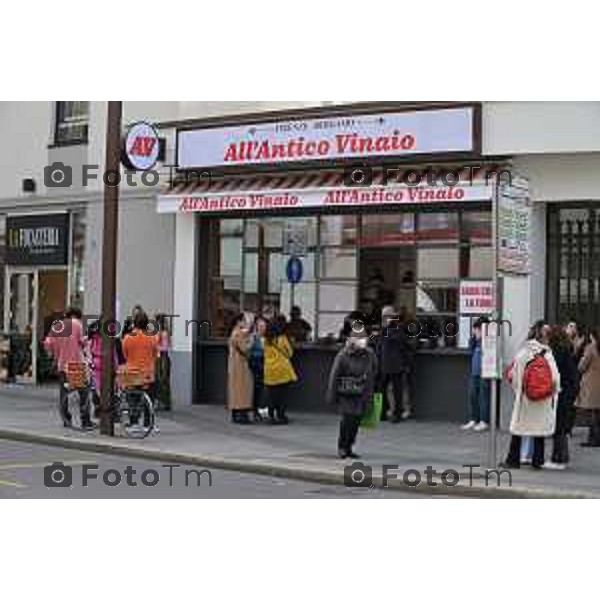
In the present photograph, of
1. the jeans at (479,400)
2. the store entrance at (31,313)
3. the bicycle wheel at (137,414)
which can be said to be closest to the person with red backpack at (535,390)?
the jeans at (479,400)

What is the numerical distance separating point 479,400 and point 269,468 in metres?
4.95

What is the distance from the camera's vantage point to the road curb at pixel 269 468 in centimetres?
1234

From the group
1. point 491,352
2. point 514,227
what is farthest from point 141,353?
point 514,227

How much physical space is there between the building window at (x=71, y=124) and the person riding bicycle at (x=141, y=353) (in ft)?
25.1

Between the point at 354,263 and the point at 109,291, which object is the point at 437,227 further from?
the point at 109,291

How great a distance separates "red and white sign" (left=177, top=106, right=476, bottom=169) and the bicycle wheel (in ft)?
16.5

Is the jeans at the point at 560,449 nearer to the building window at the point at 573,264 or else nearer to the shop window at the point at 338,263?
the building window at the point at 573,264

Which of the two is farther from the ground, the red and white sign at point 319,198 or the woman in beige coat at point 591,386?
the red and white sign at point 319,198

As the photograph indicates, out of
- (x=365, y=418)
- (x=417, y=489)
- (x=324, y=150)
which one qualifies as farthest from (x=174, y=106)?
(x=417, y=489)

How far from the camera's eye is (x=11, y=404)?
21641 millimetres

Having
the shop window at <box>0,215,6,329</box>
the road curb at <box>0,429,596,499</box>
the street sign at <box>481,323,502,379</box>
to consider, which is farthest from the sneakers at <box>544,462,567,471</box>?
the shop window at <box>0,215,6,329</box>

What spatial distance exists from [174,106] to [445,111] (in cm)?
584

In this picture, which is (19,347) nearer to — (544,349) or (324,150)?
(324,150)

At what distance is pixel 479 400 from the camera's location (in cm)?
1777
